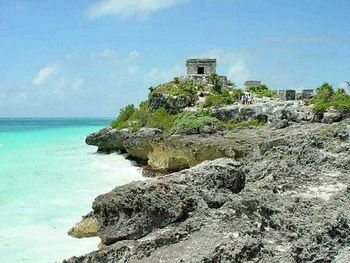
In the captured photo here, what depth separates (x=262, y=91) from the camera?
2675 cm

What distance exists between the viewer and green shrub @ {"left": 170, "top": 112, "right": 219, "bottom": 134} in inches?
768

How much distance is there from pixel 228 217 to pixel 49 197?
429 inches

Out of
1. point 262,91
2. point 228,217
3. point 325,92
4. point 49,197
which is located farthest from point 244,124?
point 228,217

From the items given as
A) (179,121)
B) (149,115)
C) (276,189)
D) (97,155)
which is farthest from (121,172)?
(276,189)

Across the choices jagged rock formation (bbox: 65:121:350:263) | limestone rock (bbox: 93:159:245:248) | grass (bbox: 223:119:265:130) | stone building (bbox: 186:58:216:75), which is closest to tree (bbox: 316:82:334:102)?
grass (bbox: 223:119:265:130)

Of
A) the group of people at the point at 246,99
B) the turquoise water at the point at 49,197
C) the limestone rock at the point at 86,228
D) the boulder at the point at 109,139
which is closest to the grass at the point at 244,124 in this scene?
the group of people at the point at 246,99

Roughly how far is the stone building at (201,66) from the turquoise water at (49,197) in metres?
7.29

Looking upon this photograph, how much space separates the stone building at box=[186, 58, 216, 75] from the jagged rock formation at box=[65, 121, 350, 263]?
22.2m

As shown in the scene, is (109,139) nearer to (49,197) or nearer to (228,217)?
(49,197)

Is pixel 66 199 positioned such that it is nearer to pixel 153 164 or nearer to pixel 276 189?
pixel 153 164

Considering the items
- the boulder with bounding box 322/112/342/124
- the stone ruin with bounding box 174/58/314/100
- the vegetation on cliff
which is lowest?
the boulder with bounding box 322/112/342/124

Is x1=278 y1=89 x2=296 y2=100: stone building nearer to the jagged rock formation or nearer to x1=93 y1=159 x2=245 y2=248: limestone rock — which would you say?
the jagged rock formation

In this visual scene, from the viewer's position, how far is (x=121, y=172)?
64.2ft

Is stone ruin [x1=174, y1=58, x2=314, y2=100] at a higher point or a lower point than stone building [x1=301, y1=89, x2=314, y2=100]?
higher
